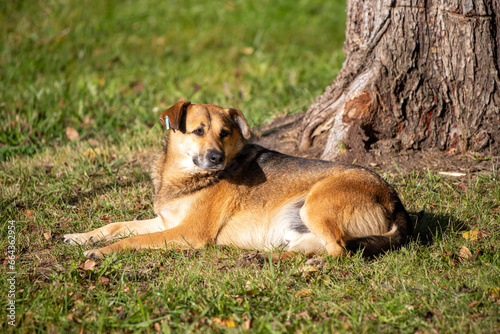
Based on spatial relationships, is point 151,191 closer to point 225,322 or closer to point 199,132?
point 199,132

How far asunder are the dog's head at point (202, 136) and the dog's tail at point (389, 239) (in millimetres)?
1395

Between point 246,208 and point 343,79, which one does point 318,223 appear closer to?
point 246,208

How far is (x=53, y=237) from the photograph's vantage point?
4.39 m

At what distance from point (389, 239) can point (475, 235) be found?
92 centimetres

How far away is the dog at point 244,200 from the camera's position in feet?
13.1

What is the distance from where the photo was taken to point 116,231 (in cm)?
449

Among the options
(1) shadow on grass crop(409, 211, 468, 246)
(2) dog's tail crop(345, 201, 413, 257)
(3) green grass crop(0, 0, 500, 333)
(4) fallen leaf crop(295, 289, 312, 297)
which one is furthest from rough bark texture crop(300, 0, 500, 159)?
(4) fallen leaf crop(295, 289, 312, 297)

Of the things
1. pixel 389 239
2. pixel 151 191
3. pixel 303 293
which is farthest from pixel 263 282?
pixel 151 191

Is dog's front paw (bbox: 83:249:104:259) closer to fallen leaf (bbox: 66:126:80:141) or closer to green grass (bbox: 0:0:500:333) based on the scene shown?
green grass (bbox: 0:0:500:333)

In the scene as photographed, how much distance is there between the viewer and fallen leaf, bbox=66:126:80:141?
268 inches

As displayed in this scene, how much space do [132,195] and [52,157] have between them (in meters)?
1.64

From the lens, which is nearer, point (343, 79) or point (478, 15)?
point (478, 15)

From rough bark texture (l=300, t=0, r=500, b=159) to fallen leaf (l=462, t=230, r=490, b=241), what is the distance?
1.49m

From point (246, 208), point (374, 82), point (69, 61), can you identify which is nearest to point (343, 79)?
point (374, 82)
